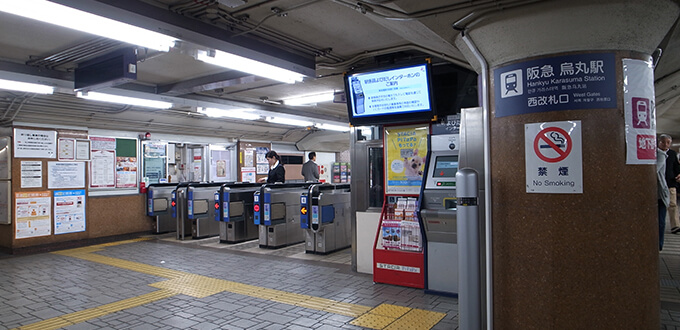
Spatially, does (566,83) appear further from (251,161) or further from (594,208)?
(251,161)

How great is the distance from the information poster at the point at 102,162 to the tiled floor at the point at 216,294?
1992mm

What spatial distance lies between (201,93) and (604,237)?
21.2ft

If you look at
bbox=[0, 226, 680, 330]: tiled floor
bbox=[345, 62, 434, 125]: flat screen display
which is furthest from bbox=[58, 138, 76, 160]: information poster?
bbox=[345, 62, 434, 125]: flat screen display

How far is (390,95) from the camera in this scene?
524 centimetres

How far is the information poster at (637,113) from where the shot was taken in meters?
2.63

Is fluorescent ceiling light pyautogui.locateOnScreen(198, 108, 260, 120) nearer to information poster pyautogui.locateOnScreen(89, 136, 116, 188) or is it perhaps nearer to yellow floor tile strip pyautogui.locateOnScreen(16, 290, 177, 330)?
information poster pyautogui.locateOnScreen(89, 136, 116, 188)

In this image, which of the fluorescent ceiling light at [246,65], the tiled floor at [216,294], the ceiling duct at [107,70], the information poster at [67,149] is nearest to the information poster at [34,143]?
the information poster at [67,149]

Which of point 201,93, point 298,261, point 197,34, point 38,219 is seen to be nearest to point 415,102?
point 197,34

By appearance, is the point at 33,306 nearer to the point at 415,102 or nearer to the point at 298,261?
the point at 298,261

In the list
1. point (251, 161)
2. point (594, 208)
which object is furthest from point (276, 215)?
point (594, 208)

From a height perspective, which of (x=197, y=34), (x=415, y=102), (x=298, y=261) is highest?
(x=197, y=34)

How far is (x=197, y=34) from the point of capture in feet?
12.6

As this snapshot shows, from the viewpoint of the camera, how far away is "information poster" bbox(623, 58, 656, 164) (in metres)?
2.63

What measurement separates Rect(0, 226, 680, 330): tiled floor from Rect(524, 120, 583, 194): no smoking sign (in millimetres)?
1777
